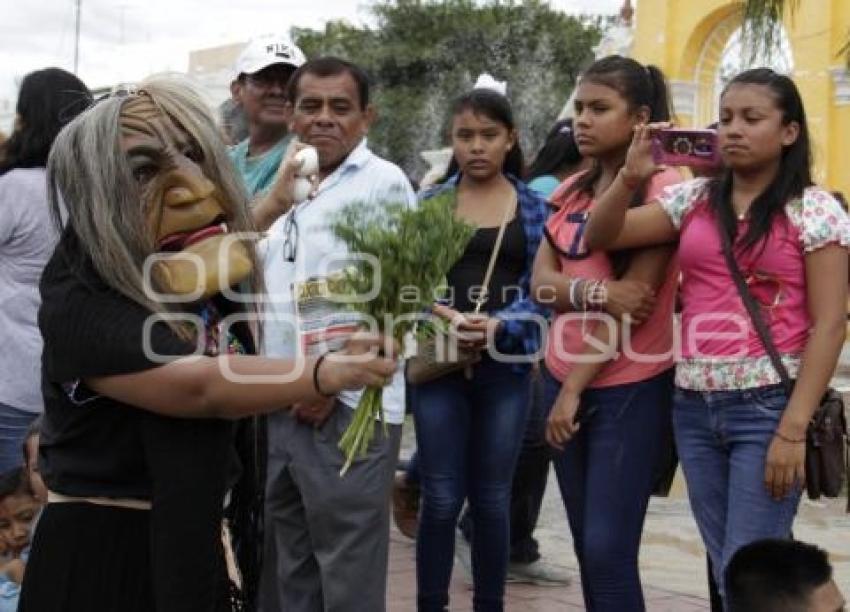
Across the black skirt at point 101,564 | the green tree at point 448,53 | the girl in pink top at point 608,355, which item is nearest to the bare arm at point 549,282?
the girl in pink top at point 608,355

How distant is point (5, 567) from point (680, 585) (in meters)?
2.91

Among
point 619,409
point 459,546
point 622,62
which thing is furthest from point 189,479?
point 459,546

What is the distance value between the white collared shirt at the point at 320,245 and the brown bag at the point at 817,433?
1.12 metres

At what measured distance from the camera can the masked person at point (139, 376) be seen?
2.82 meters

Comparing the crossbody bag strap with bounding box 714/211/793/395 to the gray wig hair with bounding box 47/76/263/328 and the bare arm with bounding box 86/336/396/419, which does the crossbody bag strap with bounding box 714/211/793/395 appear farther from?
the gray wig hair with bounding box 47/76/263/328

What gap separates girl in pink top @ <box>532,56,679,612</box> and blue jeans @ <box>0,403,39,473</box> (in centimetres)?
215

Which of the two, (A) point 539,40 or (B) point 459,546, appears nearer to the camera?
(B) point 459,546

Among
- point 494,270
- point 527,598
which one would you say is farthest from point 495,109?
point 527,598

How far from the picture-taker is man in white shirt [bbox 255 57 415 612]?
4.54 m

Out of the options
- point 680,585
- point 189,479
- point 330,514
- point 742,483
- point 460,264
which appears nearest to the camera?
point 189,479

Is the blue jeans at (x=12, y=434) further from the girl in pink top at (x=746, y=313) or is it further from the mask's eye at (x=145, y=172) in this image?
the mask's eye at (x=145, y=172)

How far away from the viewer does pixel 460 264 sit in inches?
211

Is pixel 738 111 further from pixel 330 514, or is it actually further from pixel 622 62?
pixel 330 514

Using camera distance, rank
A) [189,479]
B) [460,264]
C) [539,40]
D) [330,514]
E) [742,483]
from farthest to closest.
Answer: [539,40], [460,264], [330,514], [742,483], [189,479]
